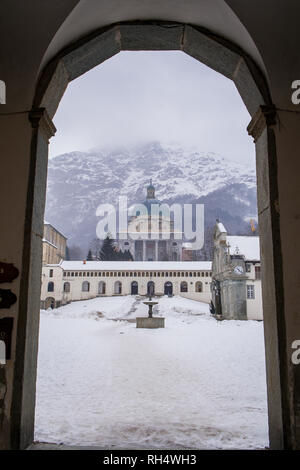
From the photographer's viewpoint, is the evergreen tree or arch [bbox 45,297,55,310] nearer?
arch [bbox 45,297,55,310]

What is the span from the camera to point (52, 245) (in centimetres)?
6166

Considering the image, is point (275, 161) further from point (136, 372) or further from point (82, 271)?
point (82, 271)

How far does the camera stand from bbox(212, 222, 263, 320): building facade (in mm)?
32094

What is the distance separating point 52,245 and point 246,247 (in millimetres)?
36029

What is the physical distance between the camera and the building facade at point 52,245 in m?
57.7

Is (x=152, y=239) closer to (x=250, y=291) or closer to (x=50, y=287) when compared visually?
(x=50, y=287)

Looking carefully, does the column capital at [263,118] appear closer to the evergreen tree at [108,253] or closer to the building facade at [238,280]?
the building facade at [238,280]

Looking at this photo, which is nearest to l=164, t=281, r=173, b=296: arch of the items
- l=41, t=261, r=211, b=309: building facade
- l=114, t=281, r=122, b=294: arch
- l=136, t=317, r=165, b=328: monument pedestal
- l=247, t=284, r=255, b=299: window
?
l=41, t=261, r=211, b=309: building facade

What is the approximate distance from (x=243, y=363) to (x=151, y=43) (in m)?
8.85

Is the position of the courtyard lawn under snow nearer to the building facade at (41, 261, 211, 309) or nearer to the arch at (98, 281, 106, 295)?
the building facade at (41, 261, 211, 309)

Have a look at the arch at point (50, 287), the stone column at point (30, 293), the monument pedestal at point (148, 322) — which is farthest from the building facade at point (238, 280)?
the stone column at point (30, 293)

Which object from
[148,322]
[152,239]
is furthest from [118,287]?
[152,239]

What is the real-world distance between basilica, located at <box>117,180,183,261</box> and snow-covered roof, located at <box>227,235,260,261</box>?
140 feet

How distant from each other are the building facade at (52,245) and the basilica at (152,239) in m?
14.6
